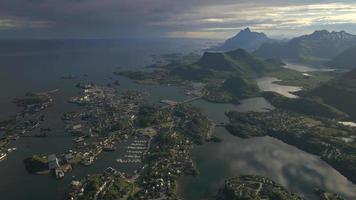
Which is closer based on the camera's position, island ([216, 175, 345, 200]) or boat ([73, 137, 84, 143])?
island ([216, 175, 345, 200])

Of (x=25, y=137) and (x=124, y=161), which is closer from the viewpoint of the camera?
(x=124, y=161)

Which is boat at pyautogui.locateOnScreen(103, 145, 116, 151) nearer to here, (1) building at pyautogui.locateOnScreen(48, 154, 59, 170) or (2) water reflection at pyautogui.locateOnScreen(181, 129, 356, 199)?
(1) building at pyautogui.locateOnScreen(48, 154, 59, 170)

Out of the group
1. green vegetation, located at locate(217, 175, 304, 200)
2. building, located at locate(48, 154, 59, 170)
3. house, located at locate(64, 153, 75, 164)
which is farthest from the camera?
Result: house, located at locate(64, 153, 75, 164)

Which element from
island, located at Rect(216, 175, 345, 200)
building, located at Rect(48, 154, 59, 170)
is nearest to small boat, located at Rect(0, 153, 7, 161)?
building, located at Rect(48, 154, 59, 170)

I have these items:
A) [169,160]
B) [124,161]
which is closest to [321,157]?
[169,160]

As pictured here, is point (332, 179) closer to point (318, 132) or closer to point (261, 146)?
point (261, 146)

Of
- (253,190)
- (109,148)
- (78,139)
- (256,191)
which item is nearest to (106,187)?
(109,148)
